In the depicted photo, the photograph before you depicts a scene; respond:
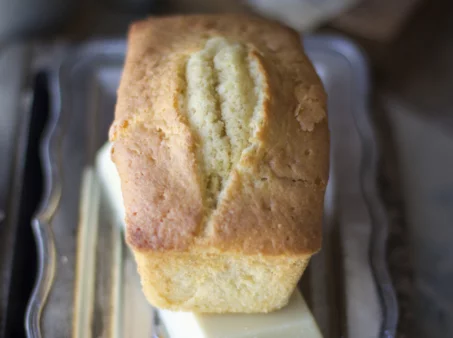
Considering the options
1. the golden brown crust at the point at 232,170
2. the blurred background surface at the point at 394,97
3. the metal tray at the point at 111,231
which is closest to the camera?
the golden brown crust at the point at 232,170

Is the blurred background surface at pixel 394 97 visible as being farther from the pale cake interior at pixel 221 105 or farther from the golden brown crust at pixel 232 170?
the pale cake interior at pixel 221 105

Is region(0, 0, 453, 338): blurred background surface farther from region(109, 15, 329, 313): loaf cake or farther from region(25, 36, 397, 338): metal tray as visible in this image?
region(109, 15, 329, 313): loaf cake

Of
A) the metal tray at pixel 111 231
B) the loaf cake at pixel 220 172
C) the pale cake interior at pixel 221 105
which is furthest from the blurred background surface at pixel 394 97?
the pale cake interior at pixel 221 105

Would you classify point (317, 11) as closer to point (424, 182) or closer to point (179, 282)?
point (424, 182)

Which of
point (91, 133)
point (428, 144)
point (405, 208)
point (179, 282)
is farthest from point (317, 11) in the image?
point (179, 282)

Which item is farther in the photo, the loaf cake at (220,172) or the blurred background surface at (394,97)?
the blurred background surface at (394,97)

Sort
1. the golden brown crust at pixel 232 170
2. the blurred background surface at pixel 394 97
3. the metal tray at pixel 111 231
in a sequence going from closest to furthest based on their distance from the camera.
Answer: the golden brown crust at pixel 232 170 < the metal tray at pixel 111 231 < the blurred background surface at pixel 394 97

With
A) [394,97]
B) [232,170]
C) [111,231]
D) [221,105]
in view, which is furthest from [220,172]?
[394,97]
